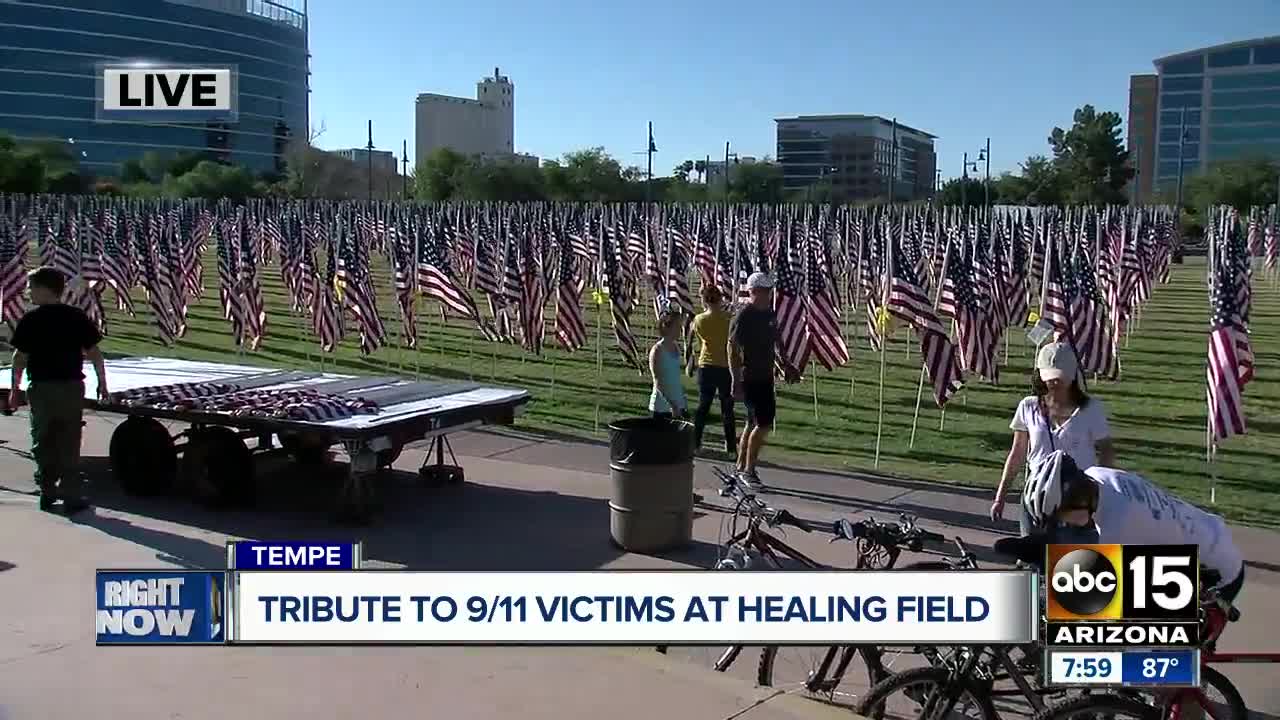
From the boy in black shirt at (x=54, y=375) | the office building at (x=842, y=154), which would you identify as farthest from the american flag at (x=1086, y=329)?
the office building at (x=842, y=154)

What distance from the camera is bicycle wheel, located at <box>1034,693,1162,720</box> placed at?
4547mm

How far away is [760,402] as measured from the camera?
10.6 m

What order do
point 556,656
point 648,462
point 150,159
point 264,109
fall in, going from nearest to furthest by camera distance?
1. point 556,656
2. point 648,462
3. point 150,159
4. point 264,109

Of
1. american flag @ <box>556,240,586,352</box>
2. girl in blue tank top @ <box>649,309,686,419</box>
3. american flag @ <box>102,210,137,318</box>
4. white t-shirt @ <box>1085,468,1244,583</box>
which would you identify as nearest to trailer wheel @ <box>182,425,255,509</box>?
girl in blue tank top @ <box>649,309,686,419</box>

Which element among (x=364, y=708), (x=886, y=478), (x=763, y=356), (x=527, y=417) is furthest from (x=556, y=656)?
(x=527, y=417)

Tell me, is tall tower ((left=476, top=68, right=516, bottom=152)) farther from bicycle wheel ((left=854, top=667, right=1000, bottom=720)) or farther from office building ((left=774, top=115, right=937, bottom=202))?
bicycle wheel ((left=854, top=667, right=1000, bottom=720))

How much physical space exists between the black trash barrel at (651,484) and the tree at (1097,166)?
81.4 metres

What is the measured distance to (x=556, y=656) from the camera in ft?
20.6

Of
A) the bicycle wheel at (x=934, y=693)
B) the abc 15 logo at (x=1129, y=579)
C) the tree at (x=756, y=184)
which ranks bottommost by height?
the bicycle wheel at (x=934, y=693)

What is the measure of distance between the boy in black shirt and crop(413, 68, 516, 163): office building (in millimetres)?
141829

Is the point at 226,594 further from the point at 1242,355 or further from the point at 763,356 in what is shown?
the point at 1242,355

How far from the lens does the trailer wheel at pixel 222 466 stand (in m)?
9.73

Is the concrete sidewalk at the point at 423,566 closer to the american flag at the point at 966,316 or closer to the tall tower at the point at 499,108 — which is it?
the american flag at the point at 966,316

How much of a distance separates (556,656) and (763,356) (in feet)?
15.8
